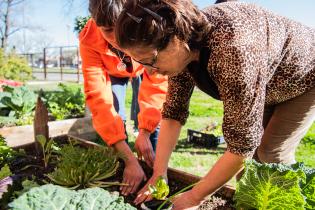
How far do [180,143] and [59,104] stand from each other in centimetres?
233

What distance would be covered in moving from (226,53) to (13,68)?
352 inches

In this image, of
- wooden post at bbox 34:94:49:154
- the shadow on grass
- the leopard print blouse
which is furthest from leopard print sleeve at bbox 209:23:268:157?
the shadow on grass

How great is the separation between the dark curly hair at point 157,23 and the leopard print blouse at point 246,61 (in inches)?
4.1

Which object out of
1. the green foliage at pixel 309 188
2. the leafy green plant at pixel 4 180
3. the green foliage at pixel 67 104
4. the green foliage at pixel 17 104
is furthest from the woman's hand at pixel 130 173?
the green foliage at pixel 67 104

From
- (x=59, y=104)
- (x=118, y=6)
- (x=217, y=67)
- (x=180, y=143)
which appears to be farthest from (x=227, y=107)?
(x=59, y=104)

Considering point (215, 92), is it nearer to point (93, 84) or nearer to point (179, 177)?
point (179, 177)

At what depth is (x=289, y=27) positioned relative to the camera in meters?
1.90

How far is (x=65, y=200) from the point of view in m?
1.49

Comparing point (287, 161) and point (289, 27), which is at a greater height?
point (289, 27)

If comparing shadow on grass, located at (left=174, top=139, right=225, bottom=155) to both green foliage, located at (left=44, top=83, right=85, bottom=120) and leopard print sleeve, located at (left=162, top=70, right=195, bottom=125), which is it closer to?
green foliage, located at (left=44, top=83, right=85, bottom=120)

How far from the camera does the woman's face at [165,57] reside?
1533 mm

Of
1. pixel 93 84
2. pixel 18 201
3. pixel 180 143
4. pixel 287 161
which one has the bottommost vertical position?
Answer: pixel 180 143

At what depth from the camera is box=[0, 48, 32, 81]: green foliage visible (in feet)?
28.4

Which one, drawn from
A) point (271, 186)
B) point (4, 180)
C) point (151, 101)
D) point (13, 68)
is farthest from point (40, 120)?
point (13, 68)
